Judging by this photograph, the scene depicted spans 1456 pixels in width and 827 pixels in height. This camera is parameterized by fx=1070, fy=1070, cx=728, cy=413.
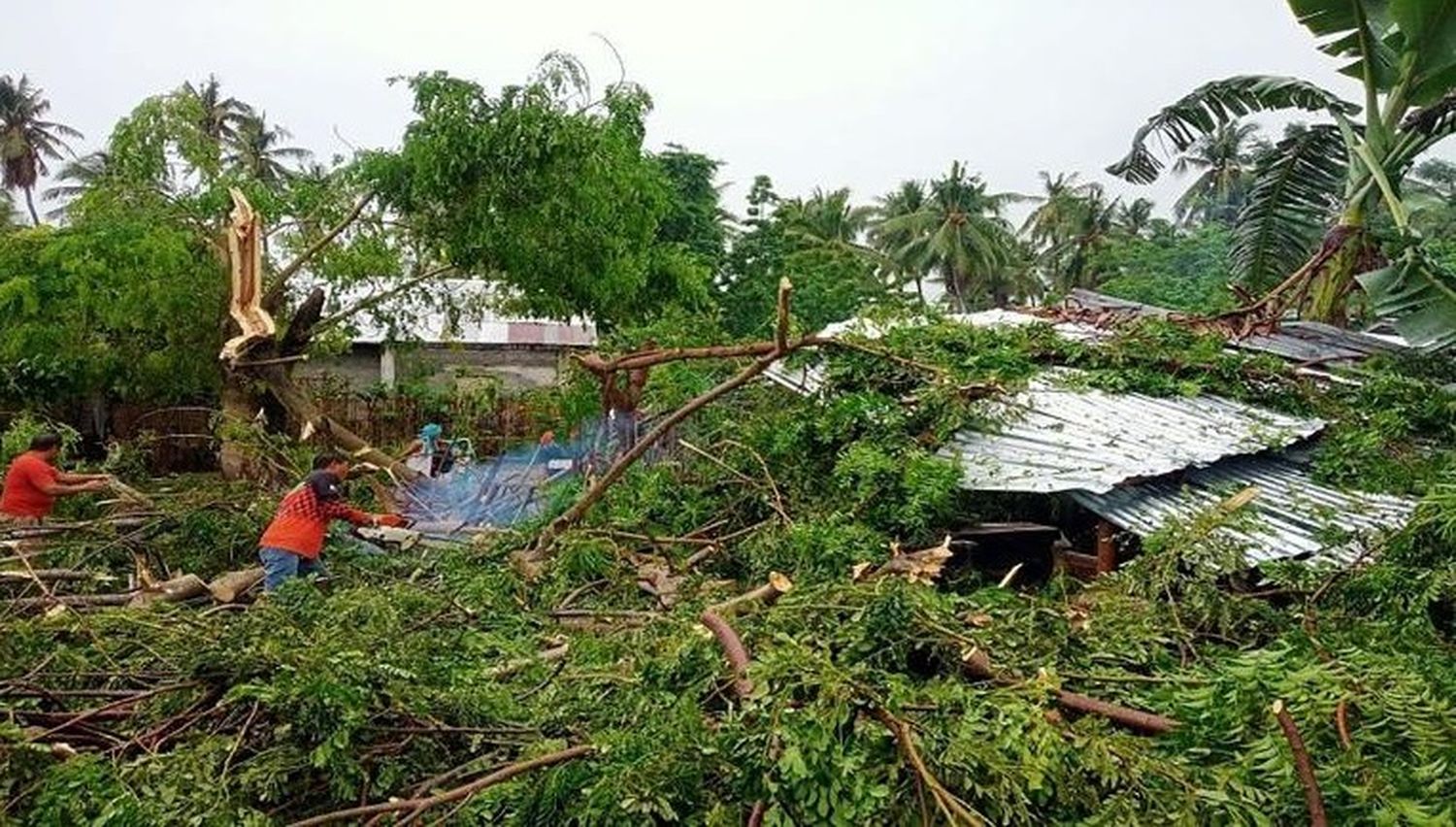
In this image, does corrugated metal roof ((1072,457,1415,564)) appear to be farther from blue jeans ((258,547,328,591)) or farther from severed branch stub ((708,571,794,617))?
blue jeans ((258,547,328,591))

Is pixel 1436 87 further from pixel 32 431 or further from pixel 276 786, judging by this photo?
pixel 32 431

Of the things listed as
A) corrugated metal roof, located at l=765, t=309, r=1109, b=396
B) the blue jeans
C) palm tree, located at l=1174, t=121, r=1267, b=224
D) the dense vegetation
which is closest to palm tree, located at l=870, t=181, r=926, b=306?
palm tree, located at l=1174, t=121, r=1267, b=224

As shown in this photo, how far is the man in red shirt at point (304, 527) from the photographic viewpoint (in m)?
5.89

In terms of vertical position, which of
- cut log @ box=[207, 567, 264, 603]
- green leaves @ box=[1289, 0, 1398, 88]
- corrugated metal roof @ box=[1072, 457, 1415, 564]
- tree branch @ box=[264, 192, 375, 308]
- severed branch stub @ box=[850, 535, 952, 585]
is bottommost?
cut log @ box=[207, 567, 264, 603]

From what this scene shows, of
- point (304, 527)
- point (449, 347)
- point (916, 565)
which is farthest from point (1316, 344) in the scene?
point (449, 347)

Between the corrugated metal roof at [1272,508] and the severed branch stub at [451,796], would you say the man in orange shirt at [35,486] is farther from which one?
the corrugated metal roof at [1272,508]

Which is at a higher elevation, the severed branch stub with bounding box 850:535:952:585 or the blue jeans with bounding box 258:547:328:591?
the severed branch stub with bounding box 850:535:952:585

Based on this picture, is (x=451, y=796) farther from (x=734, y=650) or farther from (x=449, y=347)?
(x=449, y=347)

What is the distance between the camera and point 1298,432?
6121 mm

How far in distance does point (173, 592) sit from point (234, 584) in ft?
1.00

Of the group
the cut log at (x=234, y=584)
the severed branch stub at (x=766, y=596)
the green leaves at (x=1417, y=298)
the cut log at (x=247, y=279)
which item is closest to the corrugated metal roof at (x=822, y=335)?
the green leaves at (x=1417, y=298)

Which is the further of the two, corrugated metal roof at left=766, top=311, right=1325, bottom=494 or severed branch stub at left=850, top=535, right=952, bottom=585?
corrugated metal roof at left=766, top=311, right=1325, bottom=494

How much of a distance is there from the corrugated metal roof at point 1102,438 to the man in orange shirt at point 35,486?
5.33 metres

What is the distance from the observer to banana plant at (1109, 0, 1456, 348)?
629 centimetres
